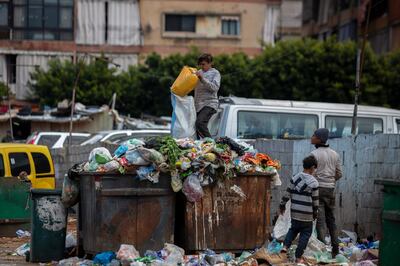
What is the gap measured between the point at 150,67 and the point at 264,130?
75.1 feet

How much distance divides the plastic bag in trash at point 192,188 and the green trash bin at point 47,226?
1.89 m

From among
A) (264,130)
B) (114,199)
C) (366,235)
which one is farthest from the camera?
(264,130)

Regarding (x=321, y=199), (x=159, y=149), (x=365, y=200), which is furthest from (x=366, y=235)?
(x=159, y=149)

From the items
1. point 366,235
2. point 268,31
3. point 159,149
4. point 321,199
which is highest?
point 268,31

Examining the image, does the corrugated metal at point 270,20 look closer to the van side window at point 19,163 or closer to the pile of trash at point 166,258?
the van side window at point 19,163

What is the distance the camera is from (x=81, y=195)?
34.2 feet

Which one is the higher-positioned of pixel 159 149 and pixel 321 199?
pixel 159 149

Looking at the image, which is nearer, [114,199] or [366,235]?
[114,199]

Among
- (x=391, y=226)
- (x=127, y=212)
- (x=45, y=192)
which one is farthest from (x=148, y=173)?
(x=391, y=226)

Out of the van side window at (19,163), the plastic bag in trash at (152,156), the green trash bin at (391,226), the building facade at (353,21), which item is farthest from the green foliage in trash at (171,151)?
the building facade at (353,21)

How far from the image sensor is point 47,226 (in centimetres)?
1072

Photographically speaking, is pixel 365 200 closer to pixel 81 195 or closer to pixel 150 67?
pixel 81 195

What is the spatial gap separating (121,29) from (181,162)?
32.0m

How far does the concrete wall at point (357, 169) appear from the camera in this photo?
12.0m
